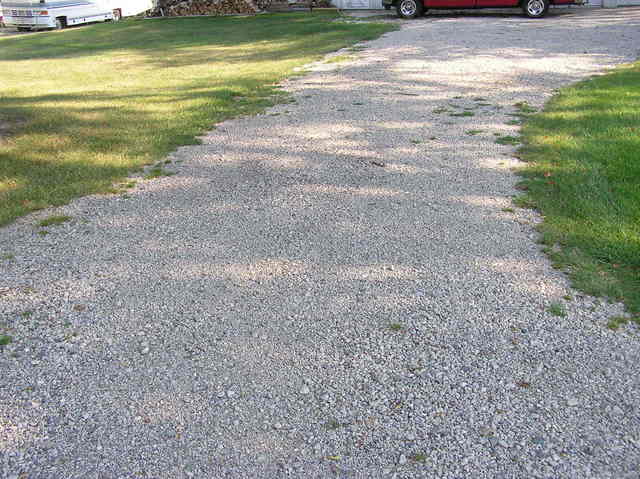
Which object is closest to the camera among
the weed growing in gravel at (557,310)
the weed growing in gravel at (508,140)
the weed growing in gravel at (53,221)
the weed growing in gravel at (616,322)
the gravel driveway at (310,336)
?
the gravel driveway at (310,336)

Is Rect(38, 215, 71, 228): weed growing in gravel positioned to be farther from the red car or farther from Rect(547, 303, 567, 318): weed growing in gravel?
the red car

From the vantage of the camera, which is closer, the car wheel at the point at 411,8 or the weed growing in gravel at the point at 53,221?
the weed growing in gravel at the point at 53,221

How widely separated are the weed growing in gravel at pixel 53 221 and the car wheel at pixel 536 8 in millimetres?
16986

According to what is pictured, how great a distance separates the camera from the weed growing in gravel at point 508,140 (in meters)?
7.07

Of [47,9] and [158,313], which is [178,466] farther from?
[47,9]

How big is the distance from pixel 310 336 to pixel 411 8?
18458 mm

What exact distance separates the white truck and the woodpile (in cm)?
263

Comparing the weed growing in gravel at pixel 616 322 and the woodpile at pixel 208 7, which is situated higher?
the woodpile at pixel 208 7

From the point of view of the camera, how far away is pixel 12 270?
4516mm

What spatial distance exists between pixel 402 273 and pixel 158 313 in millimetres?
1721

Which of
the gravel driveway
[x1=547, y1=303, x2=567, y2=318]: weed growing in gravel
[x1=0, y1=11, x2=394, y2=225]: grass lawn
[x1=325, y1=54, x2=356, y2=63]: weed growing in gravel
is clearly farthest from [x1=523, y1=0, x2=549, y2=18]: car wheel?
[x1=547, y1=303, x2=567, y2=318]: weed growing in gravel

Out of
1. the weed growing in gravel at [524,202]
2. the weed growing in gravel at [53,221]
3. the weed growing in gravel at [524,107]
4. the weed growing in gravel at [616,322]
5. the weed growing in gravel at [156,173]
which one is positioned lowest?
the weed growing in gravel at [616,322]

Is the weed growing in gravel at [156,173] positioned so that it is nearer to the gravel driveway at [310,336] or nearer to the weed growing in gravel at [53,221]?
the gravel driveway at [310,336]

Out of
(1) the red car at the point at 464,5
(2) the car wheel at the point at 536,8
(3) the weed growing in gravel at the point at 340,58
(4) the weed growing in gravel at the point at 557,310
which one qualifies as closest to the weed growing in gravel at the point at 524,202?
(4) the weed growing in gravel at the point at 557,310
